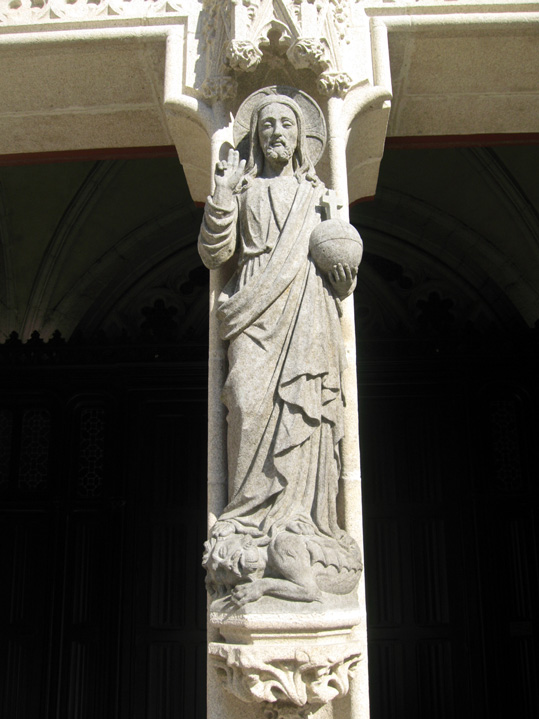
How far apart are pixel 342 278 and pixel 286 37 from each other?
3.23 feet

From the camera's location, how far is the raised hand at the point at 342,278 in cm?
236

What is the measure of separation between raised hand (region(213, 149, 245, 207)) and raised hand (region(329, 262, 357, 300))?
16.7 inches

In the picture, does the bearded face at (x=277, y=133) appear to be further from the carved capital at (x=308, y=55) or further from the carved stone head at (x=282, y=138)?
the carved capital at (x=308, y=55)

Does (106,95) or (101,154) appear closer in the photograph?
(106,95)

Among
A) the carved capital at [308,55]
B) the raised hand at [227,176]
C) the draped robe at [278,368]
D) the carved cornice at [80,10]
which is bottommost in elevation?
the draped robe at [278,368]

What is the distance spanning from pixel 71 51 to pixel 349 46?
1124 millimetres

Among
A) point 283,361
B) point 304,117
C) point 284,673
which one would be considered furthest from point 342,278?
point 284,673

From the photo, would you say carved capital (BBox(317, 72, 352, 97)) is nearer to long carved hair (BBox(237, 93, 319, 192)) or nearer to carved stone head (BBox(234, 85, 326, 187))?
carved stone head (BBox(234, 85, 326, 187))

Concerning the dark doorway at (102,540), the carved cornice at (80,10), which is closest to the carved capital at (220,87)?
the carved cornice at (80,10)

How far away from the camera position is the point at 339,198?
2.68m

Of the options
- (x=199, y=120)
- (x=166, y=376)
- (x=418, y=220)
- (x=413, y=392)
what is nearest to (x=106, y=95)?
(x=199, y=120)

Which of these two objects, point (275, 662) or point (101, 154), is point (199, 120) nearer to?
point (101, 154)

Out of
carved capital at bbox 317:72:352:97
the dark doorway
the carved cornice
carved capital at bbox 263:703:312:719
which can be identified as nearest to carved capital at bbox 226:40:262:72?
carved capital at bbox 317:72:352:97

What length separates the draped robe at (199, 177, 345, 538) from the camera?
7.20 ft
